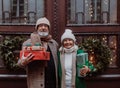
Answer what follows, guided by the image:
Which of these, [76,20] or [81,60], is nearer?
[81,60]

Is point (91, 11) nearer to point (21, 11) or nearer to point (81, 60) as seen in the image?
point (21, 11)

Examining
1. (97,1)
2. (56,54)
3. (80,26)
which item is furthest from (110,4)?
(56,54)

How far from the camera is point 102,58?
555cm

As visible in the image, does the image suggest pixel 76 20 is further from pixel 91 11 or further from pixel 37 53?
pixel 37 53

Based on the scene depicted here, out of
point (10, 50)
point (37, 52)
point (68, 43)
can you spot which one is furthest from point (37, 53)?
point (10, 50)

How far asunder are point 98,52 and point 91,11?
0.61m

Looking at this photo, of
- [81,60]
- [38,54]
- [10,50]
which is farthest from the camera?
[10,50]

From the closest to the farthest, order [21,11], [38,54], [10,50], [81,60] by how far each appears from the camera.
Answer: [38,54]
[81,60]
[10,50]
[21,11]

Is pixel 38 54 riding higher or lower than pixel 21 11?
lower

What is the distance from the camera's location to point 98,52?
5613 millimetres

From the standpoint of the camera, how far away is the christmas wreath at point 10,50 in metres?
5.53

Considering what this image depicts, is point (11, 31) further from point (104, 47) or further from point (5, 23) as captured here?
point (104, 47)

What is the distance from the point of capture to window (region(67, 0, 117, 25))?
5707 mm

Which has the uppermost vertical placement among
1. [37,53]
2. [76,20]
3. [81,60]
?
[76,20]
